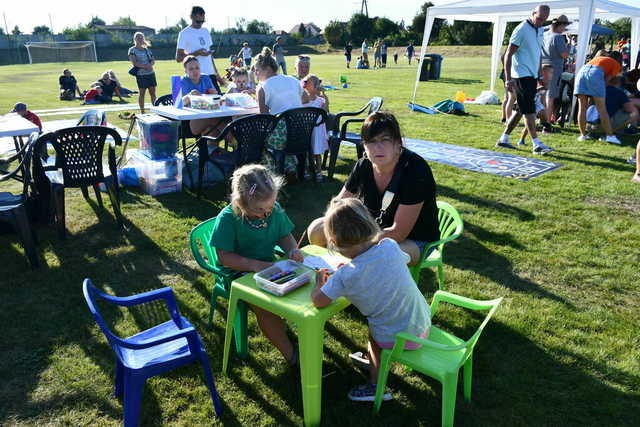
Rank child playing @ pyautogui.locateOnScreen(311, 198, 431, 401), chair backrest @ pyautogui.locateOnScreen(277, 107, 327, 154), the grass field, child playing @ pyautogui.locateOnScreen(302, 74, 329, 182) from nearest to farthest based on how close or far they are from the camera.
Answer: child playing @ pyautogui.locateOnScreen(311, 198, 431, 401)
the grass field
chair backrest @ pyautogui.locateOnScreen(277, 107, 327, 154)
child playing @ pyautogui.locateOnScreen(302, 74, 329, 182)

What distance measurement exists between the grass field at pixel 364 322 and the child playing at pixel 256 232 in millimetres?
298

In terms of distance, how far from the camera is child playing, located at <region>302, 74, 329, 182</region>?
5.85 m

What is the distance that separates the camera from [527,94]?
22.6 feet

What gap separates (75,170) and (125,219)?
70 cm

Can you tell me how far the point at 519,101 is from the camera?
6.99 meters

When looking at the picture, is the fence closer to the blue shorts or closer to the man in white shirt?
the man in white shirt

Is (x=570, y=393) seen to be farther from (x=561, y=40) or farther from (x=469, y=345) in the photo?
(x=561, y=40)

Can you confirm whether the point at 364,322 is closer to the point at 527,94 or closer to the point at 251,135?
the point at 251,135

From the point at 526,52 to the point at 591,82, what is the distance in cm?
155

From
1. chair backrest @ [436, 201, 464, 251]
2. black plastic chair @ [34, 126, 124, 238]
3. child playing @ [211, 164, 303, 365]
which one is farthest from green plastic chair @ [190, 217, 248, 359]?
black plastic chair @ [34, 126, 124, 238]

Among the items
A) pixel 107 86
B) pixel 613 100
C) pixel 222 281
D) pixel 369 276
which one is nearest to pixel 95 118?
pixel 222 281

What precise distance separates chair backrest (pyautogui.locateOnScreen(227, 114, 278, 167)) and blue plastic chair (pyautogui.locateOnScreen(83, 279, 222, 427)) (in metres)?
2.75

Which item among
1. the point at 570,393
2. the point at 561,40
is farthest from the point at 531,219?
the point at 561,40

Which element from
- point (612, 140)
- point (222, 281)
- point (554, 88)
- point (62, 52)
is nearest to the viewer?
point (222, 281)
